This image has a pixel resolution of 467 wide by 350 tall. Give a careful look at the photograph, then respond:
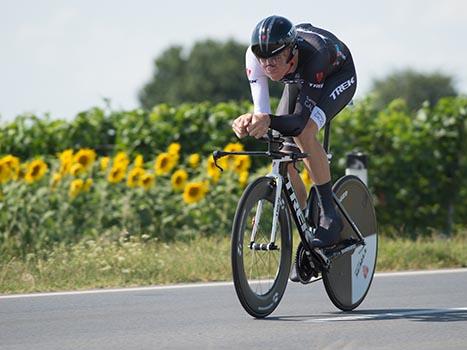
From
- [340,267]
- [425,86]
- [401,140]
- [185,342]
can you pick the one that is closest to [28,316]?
[185,342]

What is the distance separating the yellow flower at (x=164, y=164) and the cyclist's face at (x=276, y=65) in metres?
5.62

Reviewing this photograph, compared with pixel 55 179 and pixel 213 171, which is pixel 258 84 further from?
pixel 213 171

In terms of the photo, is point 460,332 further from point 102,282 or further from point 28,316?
point 102,282

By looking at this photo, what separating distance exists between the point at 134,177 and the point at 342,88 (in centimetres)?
523

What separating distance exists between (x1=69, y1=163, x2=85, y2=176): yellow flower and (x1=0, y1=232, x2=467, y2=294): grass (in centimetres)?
121

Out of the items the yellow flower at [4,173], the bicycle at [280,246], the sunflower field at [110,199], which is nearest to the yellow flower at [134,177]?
the sunflower field at [110,199]

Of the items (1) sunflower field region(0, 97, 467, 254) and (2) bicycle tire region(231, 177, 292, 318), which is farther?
(1) sunflower field region(0, 97, 467, 254)

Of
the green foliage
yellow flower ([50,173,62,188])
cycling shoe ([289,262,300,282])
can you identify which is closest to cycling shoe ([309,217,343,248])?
cycling shoe ([289,262,300,282])

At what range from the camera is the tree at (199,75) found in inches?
3290

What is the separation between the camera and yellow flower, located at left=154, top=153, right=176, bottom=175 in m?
13.5

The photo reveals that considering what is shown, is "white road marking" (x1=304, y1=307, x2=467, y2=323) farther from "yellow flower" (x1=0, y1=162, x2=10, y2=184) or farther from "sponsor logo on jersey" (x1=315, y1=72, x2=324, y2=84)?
"yellow flower" (x1=0, y1=162, x2=10, y2=184)

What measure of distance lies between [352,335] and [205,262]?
135 inches

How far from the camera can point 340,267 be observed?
342 inches

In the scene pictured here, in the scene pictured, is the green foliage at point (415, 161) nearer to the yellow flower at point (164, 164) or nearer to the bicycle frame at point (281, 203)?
the yellow flower at point (164, 164)
